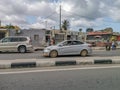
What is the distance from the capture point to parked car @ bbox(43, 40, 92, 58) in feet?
66.5

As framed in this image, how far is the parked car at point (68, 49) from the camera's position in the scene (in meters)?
20.3

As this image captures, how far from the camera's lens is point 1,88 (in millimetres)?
7777

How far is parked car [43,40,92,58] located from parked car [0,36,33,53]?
19.1 feet

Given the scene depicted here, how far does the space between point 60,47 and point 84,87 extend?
1281cm

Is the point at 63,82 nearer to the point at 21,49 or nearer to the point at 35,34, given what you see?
the point at 21,49

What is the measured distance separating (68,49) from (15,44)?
7.07 m

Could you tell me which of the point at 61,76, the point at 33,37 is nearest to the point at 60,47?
the point at 61,76

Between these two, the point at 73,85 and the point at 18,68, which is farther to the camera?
the point at 18,68

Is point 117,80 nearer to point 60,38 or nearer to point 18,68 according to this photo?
point 18,68

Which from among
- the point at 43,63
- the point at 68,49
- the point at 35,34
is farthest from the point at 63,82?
the point at 35,34

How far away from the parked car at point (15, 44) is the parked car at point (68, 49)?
5.83m

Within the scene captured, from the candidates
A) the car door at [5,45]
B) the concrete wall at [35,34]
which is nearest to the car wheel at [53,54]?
the car door at [5,45]

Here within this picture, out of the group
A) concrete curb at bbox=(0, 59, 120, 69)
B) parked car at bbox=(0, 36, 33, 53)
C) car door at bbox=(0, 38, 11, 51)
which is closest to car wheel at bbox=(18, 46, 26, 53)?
parked car at bbox=(0, 36, 33, 53)

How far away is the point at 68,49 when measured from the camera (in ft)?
68.3
